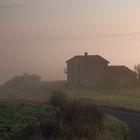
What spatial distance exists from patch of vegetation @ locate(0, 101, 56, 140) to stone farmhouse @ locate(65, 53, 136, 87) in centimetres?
7067

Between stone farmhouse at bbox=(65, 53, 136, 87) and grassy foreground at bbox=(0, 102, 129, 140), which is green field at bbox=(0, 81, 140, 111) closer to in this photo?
stone farmhouse at bbox=(65, 53, 136, 87)

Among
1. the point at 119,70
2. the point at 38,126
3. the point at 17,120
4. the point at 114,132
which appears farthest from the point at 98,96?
the point at 38,126

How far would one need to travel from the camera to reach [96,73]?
105 meters

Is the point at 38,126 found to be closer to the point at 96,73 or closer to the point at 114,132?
the point at 114,132

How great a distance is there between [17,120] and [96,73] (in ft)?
260

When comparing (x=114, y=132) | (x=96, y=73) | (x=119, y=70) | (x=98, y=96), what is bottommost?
(x=114, y=132)

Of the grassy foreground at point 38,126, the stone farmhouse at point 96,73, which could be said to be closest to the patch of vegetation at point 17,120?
the grassy foreground at point 38,126

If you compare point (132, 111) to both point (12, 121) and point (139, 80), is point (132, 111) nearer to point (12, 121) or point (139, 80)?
point (12, 121)

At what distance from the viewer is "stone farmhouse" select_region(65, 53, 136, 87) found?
105 m

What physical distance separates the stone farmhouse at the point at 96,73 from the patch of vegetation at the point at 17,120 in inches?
2782

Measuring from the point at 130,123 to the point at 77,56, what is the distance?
75987 millimetres

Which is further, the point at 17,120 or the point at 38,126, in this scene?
the point at 17,120

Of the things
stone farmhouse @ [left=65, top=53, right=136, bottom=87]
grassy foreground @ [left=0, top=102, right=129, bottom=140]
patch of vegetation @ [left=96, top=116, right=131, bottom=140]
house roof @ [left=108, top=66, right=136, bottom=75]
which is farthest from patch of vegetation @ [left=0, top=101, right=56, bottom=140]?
house roof @ [left=108, top=66, right=136, bottom=75]

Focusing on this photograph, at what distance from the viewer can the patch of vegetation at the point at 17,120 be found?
22.1 m
